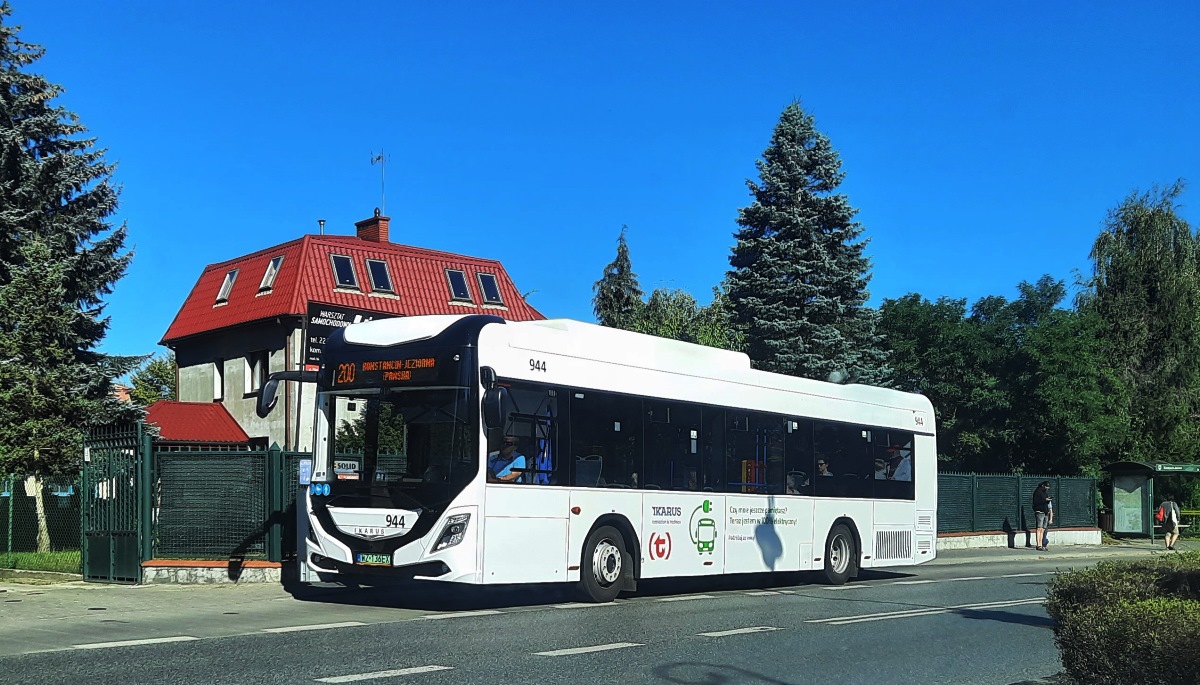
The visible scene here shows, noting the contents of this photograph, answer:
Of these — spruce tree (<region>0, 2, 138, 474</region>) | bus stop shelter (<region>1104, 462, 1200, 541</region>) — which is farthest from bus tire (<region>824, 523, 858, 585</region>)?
bus stop shelter (<region>1104, 462, 1200, 541</region>)

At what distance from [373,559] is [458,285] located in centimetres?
3099

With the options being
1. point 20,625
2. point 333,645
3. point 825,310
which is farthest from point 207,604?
point 825,310

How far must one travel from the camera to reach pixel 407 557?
13094 millimetres

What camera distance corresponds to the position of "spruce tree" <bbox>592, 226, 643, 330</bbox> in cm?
7756

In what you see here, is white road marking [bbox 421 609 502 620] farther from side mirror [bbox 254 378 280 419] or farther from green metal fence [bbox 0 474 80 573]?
green metal fence [bbox 0 474 80 573]

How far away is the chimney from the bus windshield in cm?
3242

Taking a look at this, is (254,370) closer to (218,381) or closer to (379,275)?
(218,381)

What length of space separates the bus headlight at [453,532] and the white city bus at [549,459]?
0.01 meters

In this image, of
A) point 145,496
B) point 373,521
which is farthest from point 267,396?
point 145,496

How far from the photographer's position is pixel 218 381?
143ft

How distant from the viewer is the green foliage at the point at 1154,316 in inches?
1834

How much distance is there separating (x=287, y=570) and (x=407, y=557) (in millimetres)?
4620

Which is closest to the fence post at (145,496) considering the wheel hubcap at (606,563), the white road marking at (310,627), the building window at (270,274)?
the white road marking at (310,627)

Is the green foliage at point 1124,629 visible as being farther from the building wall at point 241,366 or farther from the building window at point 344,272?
the building window at point 344,272
